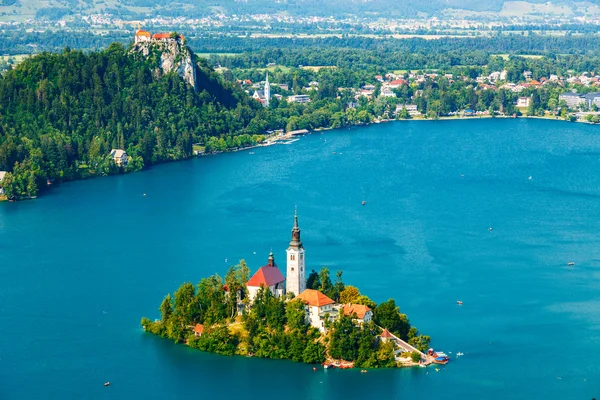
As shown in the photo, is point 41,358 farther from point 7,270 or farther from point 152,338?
point 7,270

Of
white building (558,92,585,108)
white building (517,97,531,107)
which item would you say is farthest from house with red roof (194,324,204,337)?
white building (517,97,531,107)

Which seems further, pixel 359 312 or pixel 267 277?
pixel 267 277

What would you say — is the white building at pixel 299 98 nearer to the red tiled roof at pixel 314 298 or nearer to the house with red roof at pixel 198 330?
the house with red roof at pixel 198 330

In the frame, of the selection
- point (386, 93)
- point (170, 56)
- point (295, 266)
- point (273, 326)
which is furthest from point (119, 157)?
point (386, 93)

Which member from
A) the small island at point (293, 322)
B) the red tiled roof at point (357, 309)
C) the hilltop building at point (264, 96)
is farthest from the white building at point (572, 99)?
the red tiled roof at point (357, 309)

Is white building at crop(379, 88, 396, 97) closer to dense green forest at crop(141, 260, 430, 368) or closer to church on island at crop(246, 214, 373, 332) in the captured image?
dense green forest at crop(141, 260, 430, 368)

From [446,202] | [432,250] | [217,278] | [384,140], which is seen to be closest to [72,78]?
[384,140]

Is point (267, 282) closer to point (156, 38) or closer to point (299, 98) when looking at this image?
point (156, 38)
